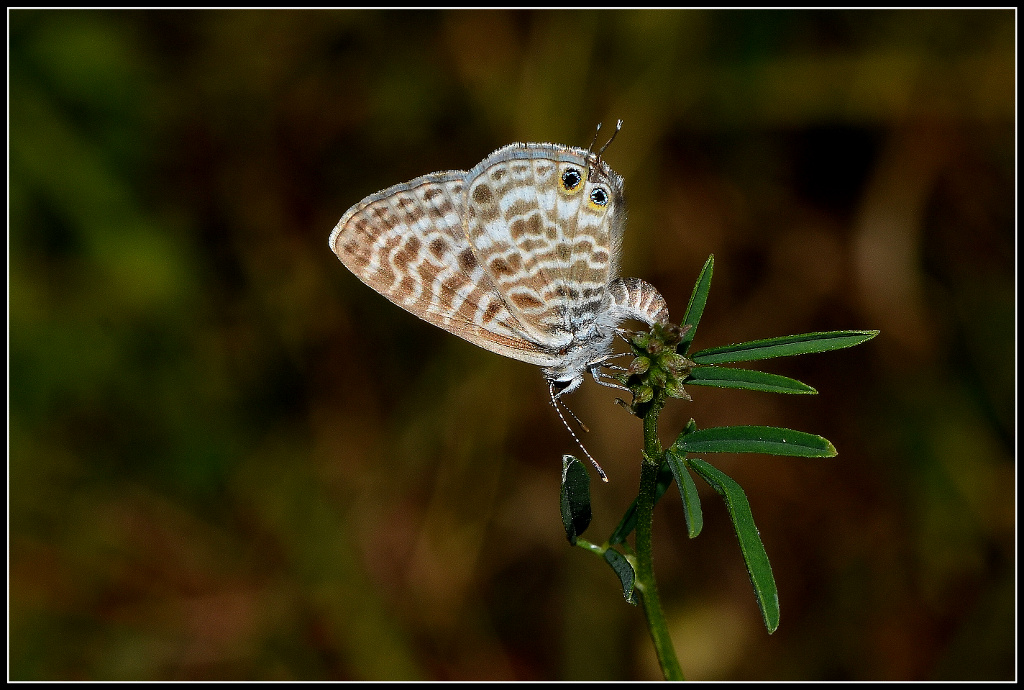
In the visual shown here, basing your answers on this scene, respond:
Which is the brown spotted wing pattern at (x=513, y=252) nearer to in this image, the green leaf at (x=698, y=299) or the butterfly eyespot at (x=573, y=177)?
the butterfly eyespot at (x=573, y=177)

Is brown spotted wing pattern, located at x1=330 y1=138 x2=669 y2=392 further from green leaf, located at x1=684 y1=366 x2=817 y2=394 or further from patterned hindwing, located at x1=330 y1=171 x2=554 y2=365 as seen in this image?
green leaf, located at x1=684 y1=366 x2=817 y2=394

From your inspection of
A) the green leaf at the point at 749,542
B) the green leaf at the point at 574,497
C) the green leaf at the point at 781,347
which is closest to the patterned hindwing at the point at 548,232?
the green leaf at the point at 781,347

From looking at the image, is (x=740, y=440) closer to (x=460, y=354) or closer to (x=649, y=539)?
(x=649, y=539)

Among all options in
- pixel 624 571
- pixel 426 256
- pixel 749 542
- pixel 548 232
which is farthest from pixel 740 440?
pixel 426 256

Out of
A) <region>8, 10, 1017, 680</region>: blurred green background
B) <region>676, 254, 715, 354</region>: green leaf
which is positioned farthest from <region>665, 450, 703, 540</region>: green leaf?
<region>8, 10, 1017, 680</region>: blurred green background

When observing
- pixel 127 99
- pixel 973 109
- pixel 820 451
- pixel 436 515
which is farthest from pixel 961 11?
pixel 127 99
